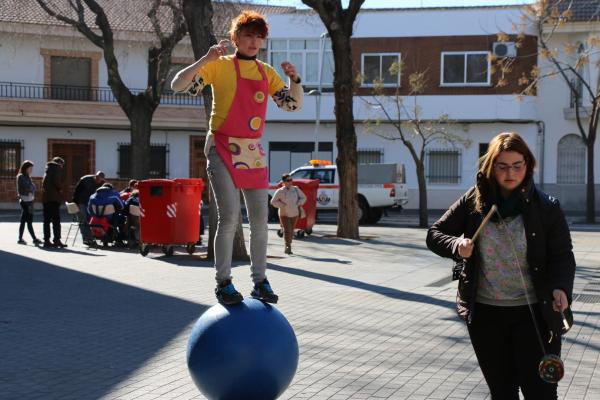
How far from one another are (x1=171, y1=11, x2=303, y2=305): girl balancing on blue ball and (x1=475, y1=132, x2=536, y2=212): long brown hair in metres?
1.91

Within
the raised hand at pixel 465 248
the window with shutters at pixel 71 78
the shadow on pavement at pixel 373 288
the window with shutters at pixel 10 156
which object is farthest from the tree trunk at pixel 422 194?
the raised hand at pixel 465 248

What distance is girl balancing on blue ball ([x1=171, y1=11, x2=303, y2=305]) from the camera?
6.21 m

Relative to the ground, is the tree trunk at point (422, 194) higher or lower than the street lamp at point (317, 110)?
lower

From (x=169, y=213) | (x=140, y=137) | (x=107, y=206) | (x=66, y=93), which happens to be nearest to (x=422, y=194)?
(x=140, y=137)

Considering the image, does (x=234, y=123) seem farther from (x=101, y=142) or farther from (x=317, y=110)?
(x=101, y=142)

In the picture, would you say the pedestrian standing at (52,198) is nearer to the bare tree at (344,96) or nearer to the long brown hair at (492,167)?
the bare tree at (344,96)

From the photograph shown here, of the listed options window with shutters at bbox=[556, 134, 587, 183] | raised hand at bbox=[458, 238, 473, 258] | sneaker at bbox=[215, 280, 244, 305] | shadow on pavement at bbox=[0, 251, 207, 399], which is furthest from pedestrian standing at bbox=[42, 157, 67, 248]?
window with shutters at bbox=[556, 134, 587, 183]

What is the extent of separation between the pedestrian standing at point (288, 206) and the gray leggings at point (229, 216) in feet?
40.8

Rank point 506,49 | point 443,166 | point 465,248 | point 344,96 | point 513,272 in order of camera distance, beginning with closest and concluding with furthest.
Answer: point 465,248 < point 513,272 < point 344,96 < point 506,49 < point 443,166

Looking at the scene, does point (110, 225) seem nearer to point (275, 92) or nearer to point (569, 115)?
point (275, 92)

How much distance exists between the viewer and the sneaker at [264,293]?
622 centimetres

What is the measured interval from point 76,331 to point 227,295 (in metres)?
3.90

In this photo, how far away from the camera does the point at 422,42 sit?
40.0 metres

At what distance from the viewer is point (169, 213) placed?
17.6 meters
